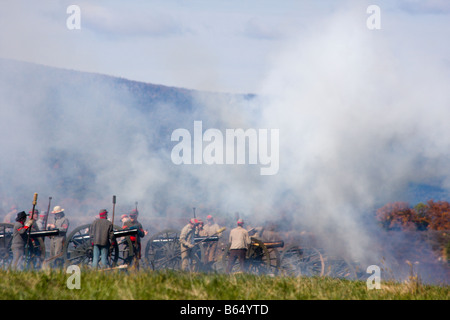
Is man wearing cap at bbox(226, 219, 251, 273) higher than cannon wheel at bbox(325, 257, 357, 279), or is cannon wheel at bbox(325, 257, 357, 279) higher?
man wearing cap at bbox(226, 219, 251, 273)

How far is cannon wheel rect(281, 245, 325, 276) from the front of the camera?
1378 cm

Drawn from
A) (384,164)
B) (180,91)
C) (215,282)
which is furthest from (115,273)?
(180,91)

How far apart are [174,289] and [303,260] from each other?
785 cm

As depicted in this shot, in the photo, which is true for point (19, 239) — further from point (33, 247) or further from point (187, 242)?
point (187, 242)

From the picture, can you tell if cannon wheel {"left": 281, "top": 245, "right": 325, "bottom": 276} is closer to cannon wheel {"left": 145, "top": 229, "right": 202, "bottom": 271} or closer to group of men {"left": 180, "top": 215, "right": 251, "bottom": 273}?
group of men {"left": 180, "top": 215, "right": 251, "bottom": 273}

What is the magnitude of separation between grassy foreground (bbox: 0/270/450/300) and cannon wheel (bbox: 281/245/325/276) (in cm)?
587

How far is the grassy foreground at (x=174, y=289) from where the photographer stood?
6.26 m

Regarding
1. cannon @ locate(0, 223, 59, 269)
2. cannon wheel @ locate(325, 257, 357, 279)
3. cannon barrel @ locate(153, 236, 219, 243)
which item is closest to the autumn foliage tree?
cannon wheel @ locate(325, 257, 357, 279)

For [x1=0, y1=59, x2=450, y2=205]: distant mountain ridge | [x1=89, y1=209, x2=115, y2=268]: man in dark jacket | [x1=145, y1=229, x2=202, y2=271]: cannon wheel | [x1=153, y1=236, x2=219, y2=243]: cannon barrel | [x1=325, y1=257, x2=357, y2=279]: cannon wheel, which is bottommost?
[x1=325, y1=257, x2=357, y2=279]: cannon wheel

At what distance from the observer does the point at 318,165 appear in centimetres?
1888

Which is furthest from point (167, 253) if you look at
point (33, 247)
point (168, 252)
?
point (33, 247)

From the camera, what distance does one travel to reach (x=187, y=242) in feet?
45.4

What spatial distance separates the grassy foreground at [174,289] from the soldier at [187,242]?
19.4 feet
